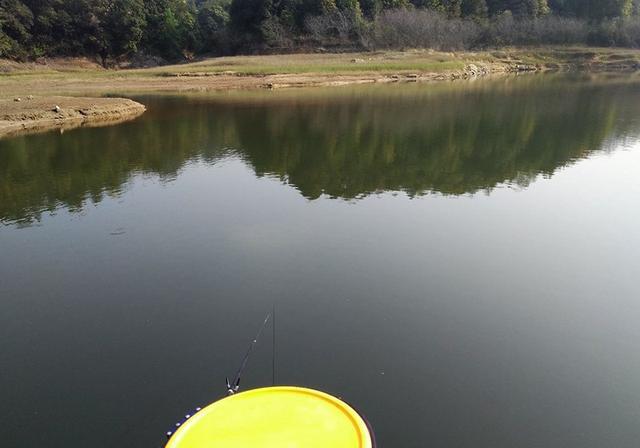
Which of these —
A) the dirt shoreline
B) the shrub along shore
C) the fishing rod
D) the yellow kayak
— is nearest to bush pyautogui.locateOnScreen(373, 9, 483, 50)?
the shrub along shore

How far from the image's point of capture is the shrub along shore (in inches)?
1127

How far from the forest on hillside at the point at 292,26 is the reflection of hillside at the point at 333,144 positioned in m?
30.9

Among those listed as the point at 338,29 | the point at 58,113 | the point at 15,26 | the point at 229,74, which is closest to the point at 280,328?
the point at 58,113

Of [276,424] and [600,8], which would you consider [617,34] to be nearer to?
Result: [600,8]

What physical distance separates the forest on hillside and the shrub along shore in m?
3.47

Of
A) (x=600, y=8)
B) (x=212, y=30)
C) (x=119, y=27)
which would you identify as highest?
(x=600, y=8)

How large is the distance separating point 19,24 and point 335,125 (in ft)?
151

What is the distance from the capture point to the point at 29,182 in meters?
17.0

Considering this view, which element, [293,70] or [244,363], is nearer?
[244,363]

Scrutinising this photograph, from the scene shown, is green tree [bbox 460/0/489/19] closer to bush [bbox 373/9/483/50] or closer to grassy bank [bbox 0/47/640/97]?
bush [bbox 373/9/483/50]

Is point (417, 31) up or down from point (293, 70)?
up

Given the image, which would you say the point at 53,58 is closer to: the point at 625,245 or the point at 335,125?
the point at 335,125

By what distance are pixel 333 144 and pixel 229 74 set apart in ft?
93.5

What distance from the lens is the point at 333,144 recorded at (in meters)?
23.4
